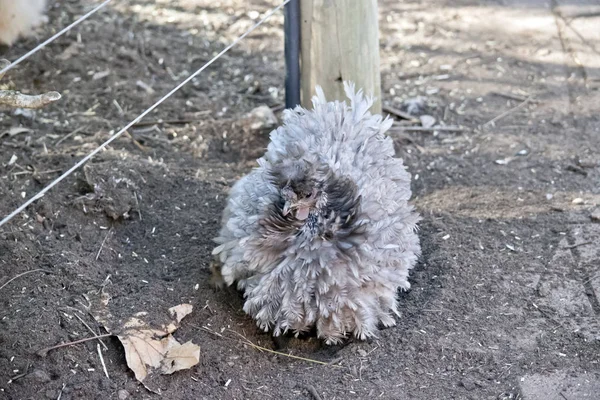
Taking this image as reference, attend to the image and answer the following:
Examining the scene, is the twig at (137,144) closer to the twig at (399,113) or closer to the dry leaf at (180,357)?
the twig at (399,113)

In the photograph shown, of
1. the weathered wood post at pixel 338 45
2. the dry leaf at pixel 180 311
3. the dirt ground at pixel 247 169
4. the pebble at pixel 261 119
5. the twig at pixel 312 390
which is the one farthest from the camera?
the pebble at pixel 261 119

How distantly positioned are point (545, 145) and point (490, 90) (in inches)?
31.2

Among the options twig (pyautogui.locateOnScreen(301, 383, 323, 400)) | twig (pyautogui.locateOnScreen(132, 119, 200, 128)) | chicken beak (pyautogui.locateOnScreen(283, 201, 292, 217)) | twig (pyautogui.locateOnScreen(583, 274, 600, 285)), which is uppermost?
chicken beak (pyautogui.locateOnScreen(283, 201, 292, 217))

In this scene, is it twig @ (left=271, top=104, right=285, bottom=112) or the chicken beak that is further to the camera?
twig @ (left=271, top=104, right=285, bottom=112)

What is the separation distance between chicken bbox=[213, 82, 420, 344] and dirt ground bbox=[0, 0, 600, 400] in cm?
18

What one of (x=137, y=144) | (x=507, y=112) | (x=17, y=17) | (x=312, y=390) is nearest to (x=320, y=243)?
(x=312, y=390)

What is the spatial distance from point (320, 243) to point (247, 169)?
1421 mm

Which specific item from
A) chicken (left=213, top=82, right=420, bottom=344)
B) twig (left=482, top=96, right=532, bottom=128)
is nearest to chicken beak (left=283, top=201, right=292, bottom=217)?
chicken (left=213, top=82, right=420, bottom=344)

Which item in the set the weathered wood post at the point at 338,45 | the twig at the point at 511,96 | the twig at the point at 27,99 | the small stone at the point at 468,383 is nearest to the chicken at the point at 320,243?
the small stone at the point at 468,383

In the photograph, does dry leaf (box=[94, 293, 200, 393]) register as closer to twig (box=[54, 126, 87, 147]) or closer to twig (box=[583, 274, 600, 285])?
twig (box=[54, 126, 87, 147])

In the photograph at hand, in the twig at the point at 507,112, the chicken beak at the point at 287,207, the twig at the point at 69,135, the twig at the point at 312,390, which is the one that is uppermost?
the chicken beak at the point at 287,207

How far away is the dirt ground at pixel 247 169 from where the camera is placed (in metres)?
3.21

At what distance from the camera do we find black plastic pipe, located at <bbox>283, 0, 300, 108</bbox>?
13.7 ft

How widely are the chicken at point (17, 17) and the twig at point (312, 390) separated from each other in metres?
3.66
